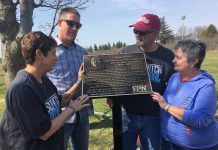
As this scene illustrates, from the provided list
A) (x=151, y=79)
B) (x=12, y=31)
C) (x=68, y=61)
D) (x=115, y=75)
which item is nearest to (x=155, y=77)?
(x=151, y=79)

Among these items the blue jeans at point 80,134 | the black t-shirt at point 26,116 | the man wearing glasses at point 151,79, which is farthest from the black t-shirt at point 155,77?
the black t-shirt at point 26,116

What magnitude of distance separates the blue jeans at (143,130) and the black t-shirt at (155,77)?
0.09m

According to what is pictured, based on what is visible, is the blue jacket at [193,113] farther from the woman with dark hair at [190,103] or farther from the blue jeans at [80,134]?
the blue jeans at [80,134]

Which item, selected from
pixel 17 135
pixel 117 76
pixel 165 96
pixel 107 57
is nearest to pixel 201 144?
pixel 165 96

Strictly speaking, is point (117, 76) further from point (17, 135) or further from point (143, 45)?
point (17, 135)

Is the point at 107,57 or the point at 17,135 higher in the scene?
the point at 107,57

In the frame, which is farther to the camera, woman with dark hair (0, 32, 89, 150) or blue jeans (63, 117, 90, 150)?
blue jeans (63, 117, 90, 150)

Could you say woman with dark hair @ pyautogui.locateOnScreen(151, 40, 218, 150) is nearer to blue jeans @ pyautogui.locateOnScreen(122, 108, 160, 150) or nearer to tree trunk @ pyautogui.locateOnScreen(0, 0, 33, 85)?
blue jeans @ pyautogui.locateOnScreen(122, 108, 160, 150)

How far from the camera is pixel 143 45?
170 inches

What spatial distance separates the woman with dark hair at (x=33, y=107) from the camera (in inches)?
114

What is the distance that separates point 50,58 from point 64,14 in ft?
4.34

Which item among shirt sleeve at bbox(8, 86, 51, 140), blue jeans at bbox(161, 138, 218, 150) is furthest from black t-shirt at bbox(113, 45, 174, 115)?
shirt sleeve at bbox(8, 86, 51, 140)

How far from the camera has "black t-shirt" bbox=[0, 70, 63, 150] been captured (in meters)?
2.88

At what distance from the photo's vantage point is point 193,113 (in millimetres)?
3578
